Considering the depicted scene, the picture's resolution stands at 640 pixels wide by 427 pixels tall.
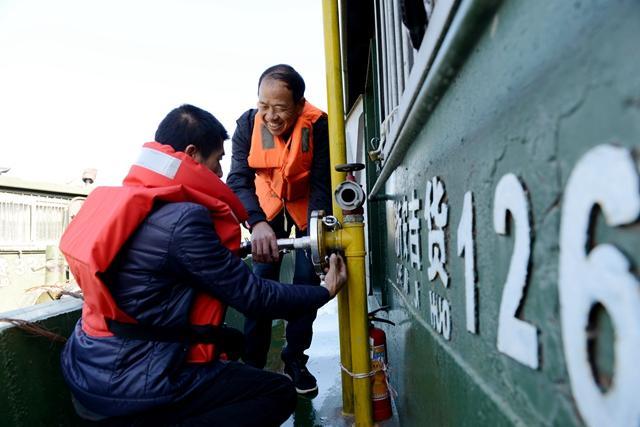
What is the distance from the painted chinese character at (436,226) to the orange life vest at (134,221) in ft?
2.40

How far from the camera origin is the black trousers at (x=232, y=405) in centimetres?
131

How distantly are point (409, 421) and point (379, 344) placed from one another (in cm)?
56

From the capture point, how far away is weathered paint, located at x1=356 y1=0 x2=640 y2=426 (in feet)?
1.17

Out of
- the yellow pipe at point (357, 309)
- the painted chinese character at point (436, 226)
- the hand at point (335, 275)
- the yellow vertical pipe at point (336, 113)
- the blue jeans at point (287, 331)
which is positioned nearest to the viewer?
the painted chinese character at point (436, 226)

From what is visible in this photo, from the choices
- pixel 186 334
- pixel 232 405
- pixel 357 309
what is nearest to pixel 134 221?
pixel 186 334

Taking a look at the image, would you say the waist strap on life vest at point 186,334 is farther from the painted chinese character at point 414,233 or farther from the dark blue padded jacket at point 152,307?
the painted chinese character at point 414,233

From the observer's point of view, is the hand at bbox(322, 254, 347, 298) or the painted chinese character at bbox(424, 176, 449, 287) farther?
the hand at bbox(322, 254, 347, 298)

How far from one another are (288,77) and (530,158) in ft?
5.70

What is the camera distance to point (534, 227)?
0.49m

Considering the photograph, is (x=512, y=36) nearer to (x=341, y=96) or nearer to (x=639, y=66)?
(x=639, y=66)

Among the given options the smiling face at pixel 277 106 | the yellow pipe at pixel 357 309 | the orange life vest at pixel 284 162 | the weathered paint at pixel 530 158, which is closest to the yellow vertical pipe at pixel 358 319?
the yellow pipe at pixel 357 309

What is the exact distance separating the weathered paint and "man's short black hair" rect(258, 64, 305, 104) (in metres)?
1.23

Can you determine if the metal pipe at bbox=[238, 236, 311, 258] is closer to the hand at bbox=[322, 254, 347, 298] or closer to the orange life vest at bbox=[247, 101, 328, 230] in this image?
the hand at bbox=[322, 254, 347, 298]

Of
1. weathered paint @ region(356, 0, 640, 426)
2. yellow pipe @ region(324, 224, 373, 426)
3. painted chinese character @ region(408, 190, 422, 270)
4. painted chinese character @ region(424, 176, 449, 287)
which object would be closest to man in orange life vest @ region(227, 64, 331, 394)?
yellow pipe @ region(324, 224, 373, 426)
